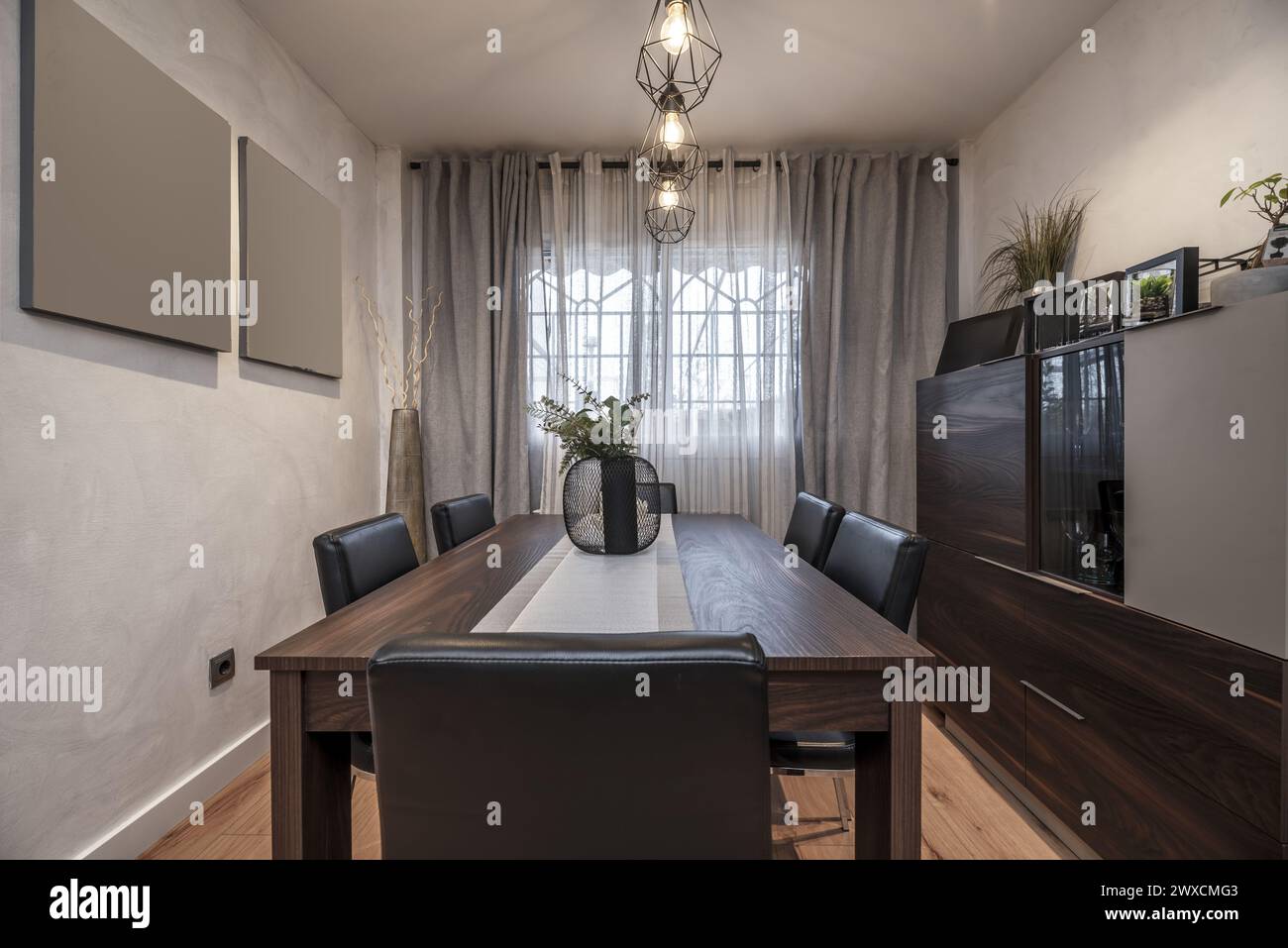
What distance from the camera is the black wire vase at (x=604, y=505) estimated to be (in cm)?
176

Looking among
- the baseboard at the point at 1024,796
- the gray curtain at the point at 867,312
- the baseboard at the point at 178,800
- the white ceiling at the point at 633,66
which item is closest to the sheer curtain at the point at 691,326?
the gray curtain at the point at 867,312

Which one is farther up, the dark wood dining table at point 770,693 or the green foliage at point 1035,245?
the green foliage at point 1035,245

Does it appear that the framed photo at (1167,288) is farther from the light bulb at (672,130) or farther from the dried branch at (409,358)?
the dried branch at (409,358)

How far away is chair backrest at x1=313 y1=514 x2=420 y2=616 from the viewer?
138 centimetres

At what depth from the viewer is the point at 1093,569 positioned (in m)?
1.82

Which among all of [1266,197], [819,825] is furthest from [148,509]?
[1266,197]

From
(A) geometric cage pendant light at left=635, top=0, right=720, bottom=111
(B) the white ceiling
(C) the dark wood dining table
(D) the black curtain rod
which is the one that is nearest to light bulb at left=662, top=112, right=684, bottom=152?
(A) geometric cage pendant light at left=635, top=0, right=720, bottom=111

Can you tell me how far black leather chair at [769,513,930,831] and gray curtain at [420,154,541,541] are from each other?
230 cm

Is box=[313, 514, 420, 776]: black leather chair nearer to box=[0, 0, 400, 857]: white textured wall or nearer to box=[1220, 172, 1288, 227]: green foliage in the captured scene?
→ box=[0, 0, 400, 857]: white textured wall

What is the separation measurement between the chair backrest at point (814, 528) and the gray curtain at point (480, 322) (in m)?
1.75
